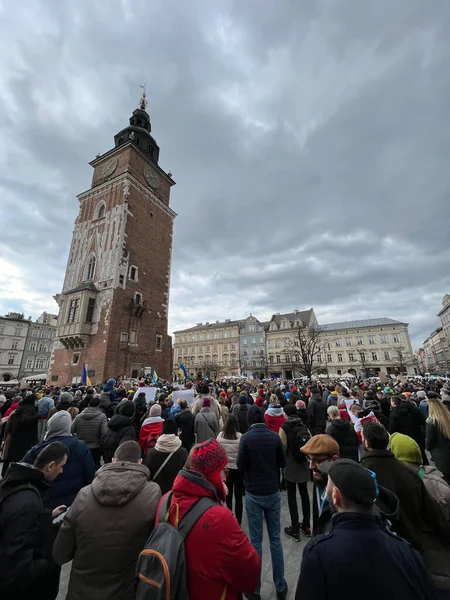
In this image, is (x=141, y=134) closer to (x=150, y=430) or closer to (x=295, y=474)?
(x=150, y=430)

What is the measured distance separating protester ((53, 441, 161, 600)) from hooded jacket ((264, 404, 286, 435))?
4270mm

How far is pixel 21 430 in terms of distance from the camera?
19.8 ft

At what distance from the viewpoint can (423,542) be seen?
8.00 feet

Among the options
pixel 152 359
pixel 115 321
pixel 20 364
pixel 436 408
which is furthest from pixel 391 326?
pixel 20 364

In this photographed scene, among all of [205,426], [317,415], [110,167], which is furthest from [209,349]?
[205,426]

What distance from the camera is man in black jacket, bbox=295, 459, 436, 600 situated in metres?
1.47

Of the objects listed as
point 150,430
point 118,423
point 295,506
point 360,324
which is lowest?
point 295,506

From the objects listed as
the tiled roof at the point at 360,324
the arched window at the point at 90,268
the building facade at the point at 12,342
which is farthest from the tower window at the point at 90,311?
the tiled roof at the point at 360,324

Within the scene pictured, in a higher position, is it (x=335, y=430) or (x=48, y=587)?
(x=335, y=430)

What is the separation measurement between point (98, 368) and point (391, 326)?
62544mm

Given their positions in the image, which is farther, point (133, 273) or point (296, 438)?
point (133, 273)

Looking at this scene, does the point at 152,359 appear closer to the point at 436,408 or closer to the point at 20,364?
the point at 436,408

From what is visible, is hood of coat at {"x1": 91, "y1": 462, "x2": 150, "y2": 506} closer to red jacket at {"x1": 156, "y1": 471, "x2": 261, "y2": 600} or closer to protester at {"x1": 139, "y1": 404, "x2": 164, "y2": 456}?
red jacket at {"x1": 156, "y1": 471, "x2": 261, "y2": 600}

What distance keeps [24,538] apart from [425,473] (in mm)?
3889
